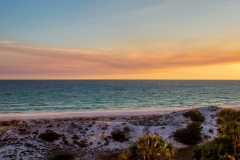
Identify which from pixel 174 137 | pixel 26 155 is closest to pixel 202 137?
pixel 174 137

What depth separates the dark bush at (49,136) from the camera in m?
33.5

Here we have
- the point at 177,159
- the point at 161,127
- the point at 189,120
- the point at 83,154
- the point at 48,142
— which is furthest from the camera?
the point at 189,120

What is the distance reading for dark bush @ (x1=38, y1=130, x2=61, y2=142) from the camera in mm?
33541

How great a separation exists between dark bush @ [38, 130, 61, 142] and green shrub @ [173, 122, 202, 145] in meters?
16.5

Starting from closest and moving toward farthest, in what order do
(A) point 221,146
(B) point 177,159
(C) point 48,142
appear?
(A) point 221,146
(B) point 177,159
(C) point 48,142

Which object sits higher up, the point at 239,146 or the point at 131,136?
the point at 239,146

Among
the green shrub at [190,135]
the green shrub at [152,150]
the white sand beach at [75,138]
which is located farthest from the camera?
the green shrub at [190,135]

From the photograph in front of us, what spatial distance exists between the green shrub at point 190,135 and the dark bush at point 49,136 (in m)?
16.5

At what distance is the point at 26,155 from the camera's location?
28.5m

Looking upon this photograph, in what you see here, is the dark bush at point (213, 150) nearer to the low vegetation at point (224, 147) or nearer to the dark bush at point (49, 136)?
the low vegetation at point (224, 147)

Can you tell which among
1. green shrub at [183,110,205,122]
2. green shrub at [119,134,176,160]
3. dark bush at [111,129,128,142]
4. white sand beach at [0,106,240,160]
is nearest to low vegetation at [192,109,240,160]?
green shrub at [119,134,176,160]

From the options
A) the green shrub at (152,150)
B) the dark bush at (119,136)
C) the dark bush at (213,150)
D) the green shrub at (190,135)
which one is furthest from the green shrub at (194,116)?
the green shrub at (152,150)

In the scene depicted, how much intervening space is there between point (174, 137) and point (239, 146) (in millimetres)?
16487

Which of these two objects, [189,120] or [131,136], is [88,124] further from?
[189,120]
